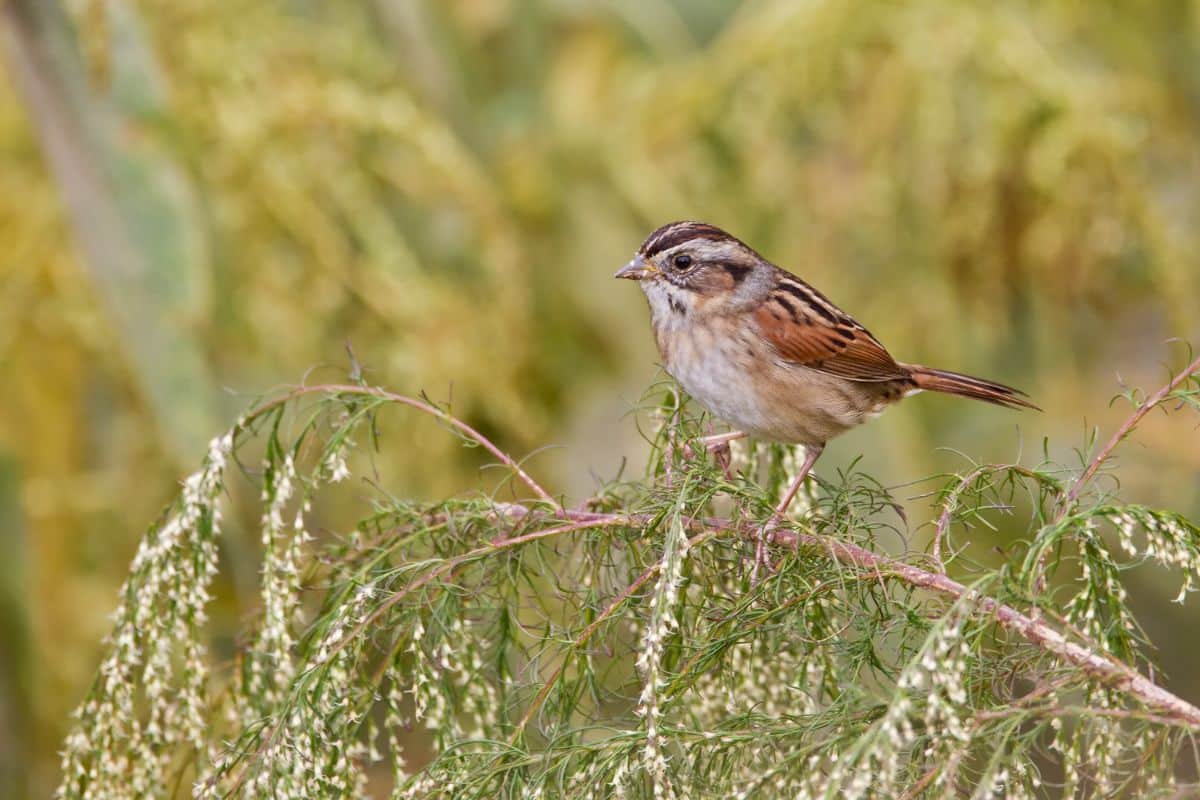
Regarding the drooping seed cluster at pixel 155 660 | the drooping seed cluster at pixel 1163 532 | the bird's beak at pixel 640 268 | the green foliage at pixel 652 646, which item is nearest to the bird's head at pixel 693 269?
the bird's beak at pixel 640 268

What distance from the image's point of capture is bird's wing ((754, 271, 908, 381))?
2393 millimetres

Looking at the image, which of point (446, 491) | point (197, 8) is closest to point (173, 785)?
point (446, 491)

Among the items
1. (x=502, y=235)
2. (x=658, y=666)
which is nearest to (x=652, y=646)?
(x=658, y=666)

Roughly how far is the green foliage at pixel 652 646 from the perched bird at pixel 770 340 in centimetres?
61

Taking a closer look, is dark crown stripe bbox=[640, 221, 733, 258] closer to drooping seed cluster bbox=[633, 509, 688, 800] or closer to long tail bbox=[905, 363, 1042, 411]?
long tail bbox=[905, 363, 1042, 411]

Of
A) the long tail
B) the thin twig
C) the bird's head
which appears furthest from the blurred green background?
the thin twig

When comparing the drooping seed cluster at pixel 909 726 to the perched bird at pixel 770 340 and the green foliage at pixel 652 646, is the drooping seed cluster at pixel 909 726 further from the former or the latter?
the perched bird at pixel 770 340

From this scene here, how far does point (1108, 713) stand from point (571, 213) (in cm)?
228

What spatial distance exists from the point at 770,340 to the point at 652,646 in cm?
121

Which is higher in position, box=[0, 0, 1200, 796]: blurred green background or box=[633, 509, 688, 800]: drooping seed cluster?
box=[0, 0, 1200, 796]: blurred green background

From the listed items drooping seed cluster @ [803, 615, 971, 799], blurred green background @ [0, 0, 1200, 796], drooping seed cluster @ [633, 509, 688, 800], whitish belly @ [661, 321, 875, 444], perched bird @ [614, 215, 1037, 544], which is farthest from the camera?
blurred green background @ [0, 0, 1200, 796]

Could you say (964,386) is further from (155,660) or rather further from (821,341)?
(155,660)

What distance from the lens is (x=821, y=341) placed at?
241 centimetres

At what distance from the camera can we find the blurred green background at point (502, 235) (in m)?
2.48
